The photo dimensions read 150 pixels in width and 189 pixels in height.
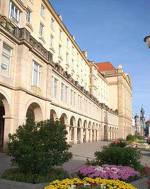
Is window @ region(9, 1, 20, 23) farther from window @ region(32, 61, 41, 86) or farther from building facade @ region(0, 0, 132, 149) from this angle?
window @ region(32, 61, 41, 86)

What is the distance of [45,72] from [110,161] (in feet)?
46.0

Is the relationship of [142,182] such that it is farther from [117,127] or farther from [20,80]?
[117,127]

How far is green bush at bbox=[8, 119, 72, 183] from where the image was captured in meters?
9.35

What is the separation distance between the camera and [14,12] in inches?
926

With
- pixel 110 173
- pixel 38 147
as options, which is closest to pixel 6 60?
pixel 38 147

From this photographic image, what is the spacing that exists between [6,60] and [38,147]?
37.4 ft

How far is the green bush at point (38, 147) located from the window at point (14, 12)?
15037mm

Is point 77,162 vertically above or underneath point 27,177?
underneath

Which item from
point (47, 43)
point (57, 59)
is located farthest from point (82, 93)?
point (47, 43)

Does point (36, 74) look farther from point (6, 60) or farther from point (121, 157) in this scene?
point (121, 157)

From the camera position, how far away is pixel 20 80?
19969 mm

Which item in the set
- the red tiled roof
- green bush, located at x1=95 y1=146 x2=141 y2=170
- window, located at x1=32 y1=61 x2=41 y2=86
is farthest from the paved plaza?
the red tiled roof

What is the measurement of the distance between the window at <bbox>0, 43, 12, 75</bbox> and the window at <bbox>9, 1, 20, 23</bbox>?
14.6 feet

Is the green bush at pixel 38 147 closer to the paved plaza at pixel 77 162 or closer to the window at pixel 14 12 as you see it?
the paved plaza at pixel 77 162
